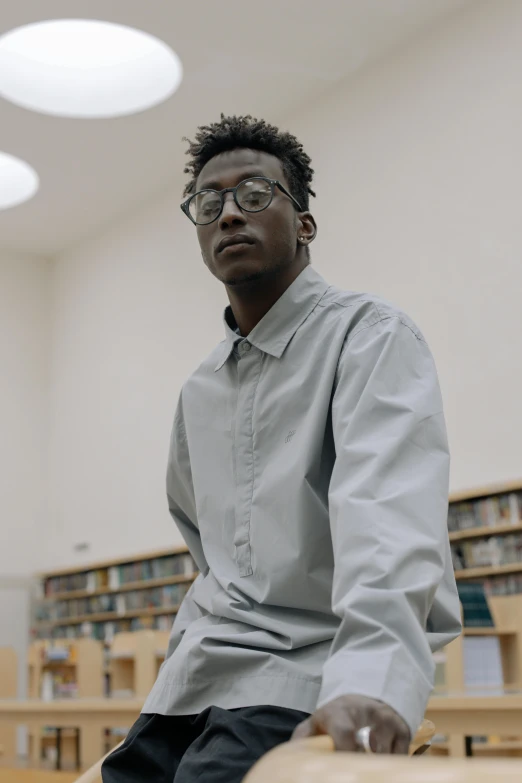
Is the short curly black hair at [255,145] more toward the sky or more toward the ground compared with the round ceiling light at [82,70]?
more toward the ground

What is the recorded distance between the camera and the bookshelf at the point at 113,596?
9.41m

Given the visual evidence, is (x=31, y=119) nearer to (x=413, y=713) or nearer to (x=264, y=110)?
(x=264, y=110)

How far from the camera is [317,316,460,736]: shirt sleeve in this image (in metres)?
0.90

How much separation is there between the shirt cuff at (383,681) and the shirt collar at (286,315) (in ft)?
1.84

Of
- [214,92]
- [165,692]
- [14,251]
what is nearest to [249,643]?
[165,692]

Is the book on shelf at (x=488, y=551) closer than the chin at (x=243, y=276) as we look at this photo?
No

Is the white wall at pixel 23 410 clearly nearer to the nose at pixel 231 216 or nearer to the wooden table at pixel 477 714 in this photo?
the wooden table at pixel 477 714

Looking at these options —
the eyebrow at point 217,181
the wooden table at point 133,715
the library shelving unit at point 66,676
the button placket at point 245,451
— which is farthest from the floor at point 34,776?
the eyebrow at point 217,181

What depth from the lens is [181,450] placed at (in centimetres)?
166

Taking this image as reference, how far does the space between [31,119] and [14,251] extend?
133 inches

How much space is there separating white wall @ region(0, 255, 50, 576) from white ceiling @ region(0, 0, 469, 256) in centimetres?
112

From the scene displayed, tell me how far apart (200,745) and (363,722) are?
0.37 meters

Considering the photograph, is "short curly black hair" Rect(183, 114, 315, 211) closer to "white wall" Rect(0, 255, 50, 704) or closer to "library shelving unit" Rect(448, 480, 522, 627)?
"library shelving unit" Rect(448, 480, 522, 627)

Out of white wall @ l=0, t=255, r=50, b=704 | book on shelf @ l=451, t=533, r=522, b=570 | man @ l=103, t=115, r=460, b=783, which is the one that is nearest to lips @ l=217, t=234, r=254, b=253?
man @ l=103, t=115, r=460, b=783
